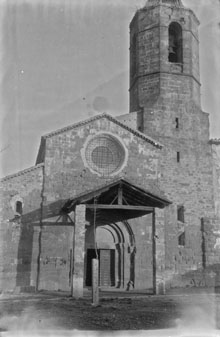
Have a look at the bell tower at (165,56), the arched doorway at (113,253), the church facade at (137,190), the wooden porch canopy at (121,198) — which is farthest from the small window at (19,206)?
the bell tower at (165,56)

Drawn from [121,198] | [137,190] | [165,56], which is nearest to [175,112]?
[165,56]

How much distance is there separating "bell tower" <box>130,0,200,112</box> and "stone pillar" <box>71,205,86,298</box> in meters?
9.22

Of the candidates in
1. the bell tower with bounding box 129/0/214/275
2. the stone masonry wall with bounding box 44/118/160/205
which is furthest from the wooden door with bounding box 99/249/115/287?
the stone masonry wall with bounding box 44/118/160/205

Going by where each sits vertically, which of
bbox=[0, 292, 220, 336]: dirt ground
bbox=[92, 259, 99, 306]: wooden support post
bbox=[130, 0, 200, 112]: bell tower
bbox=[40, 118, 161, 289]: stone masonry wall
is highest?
bbox=[130, 0, 200, 112]: bell tower

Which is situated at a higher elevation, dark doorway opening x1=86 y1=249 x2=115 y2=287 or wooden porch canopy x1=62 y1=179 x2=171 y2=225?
wooden porch canopy x1=62 y1=179 x2=171 y2=225

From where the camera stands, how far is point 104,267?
19.3 meters

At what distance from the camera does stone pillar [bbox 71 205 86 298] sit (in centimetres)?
1427

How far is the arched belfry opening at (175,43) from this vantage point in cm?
2308

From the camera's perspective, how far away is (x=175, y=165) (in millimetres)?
21219

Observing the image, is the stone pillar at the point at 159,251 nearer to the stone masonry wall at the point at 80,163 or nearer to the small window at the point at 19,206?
the stone masonry wall at the point at 80,163

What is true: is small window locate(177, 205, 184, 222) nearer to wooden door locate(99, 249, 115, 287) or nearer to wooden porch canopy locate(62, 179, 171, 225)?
wooden door locate(99, 249, 115, 287)

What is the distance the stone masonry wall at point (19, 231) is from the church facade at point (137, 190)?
43mm

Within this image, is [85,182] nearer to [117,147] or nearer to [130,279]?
[117,147]

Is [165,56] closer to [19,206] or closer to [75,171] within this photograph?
[75,171]
